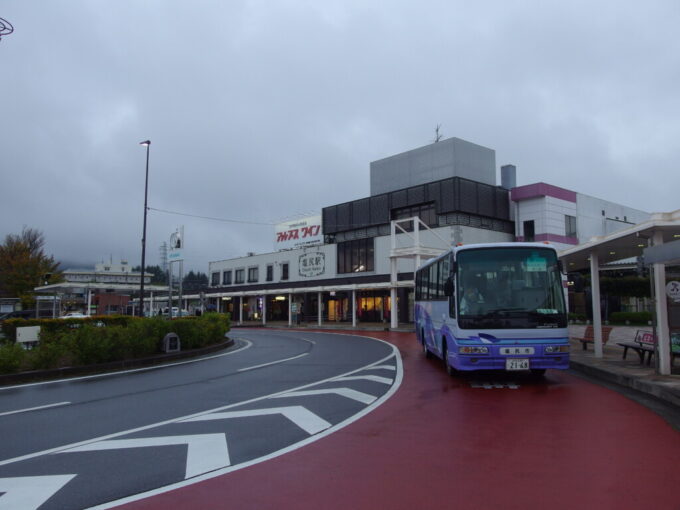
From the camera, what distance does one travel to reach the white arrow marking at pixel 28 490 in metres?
4.32

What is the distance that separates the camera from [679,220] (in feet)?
32.2

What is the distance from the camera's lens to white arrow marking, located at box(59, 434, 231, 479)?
527cm

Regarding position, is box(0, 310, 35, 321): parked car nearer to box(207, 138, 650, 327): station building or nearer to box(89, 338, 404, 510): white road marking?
box(207, 138, 650, 327): station building

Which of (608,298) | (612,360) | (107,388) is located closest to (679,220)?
(612,360)

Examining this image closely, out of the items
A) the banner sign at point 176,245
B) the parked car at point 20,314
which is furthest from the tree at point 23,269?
the banner sign at point 176,245

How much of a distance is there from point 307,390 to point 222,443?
153 inches

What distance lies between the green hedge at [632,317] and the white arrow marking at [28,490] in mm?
34364

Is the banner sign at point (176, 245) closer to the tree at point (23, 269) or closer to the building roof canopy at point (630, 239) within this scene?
the building roof canopy at point (630, 239)

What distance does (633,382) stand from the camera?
995 cm

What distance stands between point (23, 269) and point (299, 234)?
25.4 metres

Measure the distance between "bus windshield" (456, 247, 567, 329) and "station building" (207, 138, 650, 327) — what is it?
69.8 ft

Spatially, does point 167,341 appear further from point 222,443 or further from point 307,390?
point 222,443

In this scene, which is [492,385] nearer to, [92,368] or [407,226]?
[92,368]

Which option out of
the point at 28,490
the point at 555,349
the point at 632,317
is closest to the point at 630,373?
the point at 555,349
